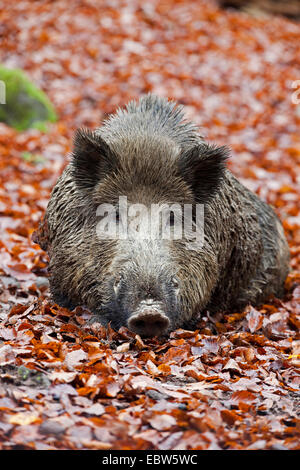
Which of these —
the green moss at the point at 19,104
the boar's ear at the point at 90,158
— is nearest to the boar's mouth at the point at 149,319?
the boar's ear at the point at 90,158

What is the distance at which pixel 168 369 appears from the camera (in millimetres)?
4926

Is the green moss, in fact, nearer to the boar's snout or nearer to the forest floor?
the forest floor

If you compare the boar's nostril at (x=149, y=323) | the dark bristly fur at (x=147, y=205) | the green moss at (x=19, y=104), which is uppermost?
the green moss at (x=19, y=104)

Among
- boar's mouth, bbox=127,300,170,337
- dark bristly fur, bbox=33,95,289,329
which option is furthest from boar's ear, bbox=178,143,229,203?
boar's mouth, bbox=127,300,170,337

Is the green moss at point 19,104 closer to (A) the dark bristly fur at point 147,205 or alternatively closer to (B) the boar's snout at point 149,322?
(A) the dark bristly fur at point 147,205

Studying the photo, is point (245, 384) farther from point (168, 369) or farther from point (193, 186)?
point (193, 186)

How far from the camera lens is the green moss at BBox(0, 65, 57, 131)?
12500 mm

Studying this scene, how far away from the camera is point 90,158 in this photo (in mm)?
5895

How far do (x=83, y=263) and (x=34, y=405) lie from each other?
2106 millimetres

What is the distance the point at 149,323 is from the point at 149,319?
11 cm

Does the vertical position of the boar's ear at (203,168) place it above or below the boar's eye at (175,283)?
above

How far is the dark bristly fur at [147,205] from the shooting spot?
5.21 meters

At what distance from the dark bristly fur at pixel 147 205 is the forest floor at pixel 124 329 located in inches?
11.9

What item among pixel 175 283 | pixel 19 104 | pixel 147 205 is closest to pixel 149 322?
pixel 175 283
